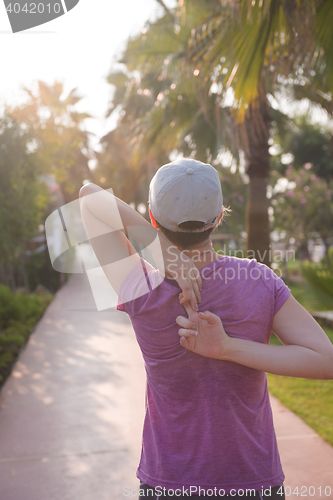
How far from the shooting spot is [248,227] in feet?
22.9

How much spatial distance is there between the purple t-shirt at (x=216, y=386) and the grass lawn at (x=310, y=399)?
323 cm

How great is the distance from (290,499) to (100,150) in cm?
3072

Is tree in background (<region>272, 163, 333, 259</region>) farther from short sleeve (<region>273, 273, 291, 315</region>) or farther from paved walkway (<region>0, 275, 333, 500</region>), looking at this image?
short sleeve (<region>273, 273, 291, 315</region>)

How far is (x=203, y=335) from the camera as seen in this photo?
1.12 metres

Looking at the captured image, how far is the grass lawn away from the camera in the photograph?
437cm

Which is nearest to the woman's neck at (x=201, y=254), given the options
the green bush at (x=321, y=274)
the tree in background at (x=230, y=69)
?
the green bush at (x=321, y=274)

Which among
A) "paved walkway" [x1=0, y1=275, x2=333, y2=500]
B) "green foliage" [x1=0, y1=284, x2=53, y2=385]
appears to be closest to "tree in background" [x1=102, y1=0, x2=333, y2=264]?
"paved walkway" [x1=0, y1=275, x2=333, y2=500]

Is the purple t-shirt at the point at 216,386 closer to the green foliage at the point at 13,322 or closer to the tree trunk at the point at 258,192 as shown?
the green foliage at the point at 13,322

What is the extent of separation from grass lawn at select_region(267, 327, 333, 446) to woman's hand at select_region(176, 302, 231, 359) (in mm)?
3450

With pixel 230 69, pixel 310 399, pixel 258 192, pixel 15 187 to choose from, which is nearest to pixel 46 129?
pixel 15 187

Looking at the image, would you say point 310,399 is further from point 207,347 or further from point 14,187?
point 14,187

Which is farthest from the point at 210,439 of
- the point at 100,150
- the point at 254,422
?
the point at 100,150

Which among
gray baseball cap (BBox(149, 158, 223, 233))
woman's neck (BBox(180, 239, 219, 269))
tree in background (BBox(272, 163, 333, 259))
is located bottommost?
tree in background (BBox(272, 163, 333, 259))

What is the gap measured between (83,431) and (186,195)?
146 inches
